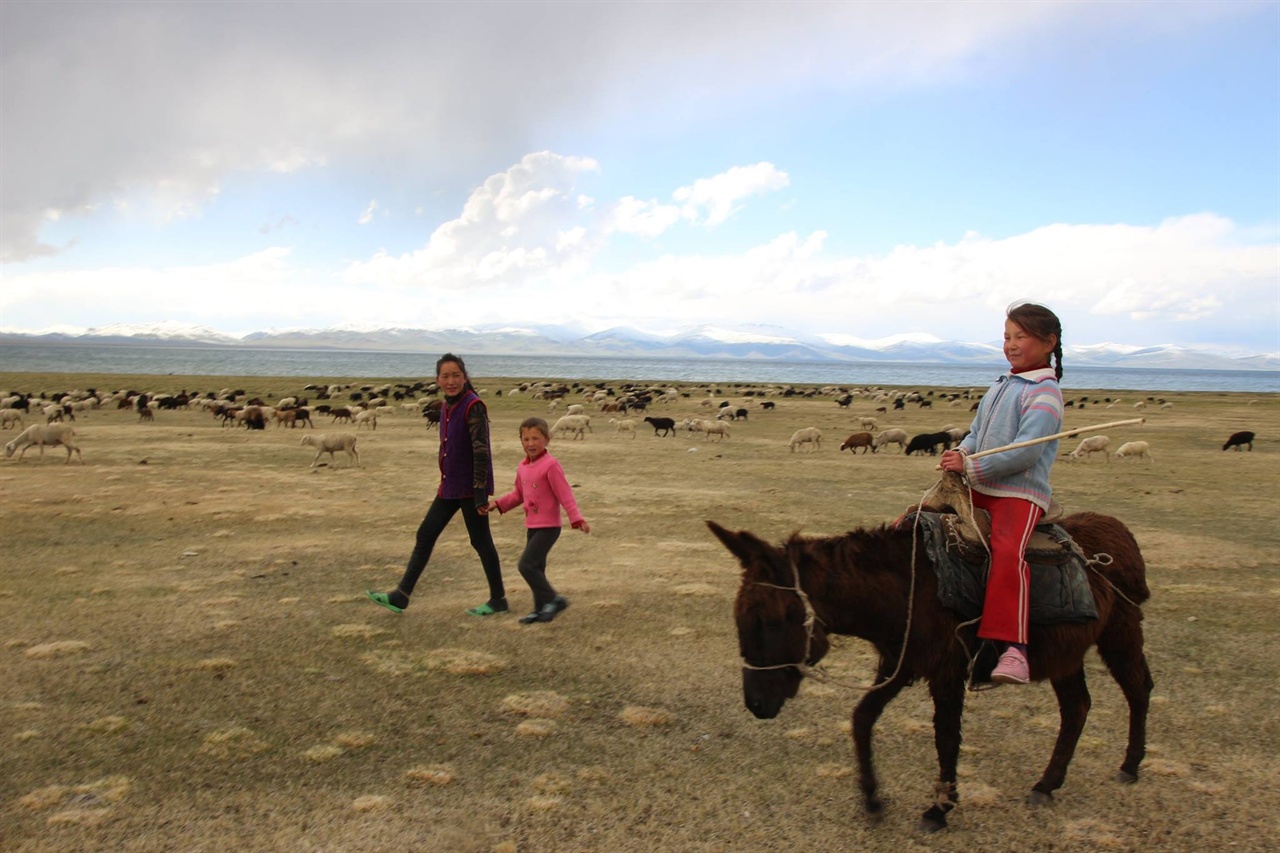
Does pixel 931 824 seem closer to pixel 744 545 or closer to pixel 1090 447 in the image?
pixel 744 545

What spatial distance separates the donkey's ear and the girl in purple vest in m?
3.90

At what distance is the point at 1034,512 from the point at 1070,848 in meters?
1.68

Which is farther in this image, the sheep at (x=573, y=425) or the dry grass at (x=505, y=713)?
the sheep at (x=573, y=425)

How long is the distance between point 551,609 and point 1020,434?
4857 millimetres

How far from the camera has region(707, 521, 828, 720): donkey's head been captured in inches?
137

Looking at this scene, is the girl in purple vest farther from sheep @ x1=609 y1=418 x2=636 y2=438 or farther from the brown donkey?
sheep @ x1=609 y1=418 x2=636 y2=438

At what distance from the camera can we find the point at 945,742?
3.88 m

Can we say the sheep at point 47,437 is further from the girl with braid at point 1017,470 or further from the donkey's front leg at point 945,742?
the girl with braid at point 1017,470

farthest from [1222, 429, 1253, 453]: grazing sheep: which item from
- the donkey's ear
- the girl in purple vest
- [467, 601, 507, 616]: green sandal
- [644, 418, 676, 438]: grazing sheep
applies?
the donkey's ear

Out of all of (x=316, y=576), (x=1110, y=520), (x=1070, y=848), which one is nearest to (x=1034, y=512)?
(x=1110, y=520)

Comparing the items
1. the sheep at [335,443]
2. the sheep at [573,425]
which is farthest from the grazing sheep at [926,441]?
the sheep at [335,443]

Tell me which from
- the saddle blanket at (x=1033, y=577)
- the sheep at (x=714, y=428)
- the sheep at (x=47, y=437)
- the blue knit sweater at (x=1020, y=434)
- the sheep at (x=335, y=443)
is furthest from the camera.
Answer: the sheep at (x=714, y=428)

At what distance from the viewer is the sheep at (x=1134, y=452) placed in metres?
21.9

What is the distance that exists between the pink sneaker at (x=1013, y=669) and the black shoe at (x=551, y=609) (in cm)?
450
